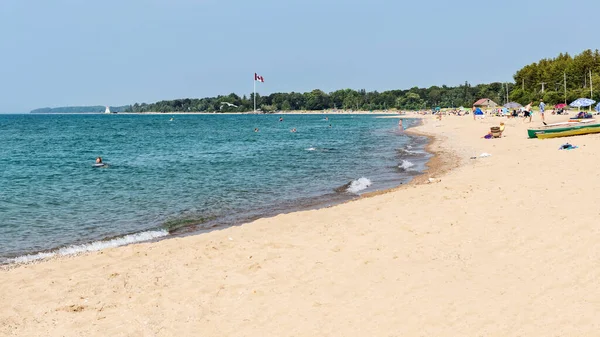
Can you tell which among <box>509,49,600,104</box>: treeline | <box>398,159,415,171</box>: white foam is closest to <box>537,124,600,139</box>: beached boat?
<box>398,159,415,171</box>: white foam

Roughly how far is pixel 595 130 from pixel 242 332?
27856mm

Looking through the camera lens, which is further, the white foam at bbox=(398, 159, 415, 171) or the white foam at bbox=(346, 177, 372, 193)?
the white foam at bbox=(398, 159, 415, 171)

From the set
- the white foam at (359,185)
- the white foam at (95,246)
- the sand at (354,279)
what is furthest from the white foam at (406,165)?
the white foam at (95,246)

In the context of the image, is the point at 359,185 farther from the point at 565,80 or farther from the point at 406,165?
the point at 565,80

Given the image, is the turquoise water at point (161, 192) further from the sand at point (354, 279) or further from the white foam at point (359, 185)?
the sand at point (354, 279)

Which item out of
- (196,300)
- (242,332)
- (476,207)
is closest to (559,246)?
(476,207)

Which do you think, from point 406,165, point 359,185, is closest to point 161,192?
point 359,185

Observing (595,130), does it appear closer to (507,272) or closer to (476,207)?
(476,207)

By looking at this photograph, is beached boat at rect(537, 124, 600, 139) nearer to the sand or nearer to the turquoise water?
the turquoise water

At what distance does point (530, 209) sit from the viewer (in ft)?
33.9

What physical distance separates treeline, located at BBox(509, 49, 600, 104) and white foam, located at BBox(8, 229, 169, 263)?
80740mm

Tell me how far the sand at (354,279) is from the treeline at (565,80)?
258ft

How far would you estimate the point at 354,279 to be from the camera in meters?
7.45

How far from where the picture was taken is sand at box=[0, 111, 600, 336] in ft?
19.5
